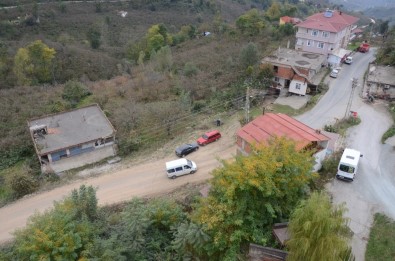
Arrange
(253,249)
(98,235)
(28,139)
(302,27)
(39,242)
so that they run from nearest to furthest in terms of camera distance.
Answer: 1. (253,249)
2. (39,242)
3. (98,235)
4. (28,139)
5. (302,27)

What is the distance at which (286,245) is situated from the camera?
15789 millimetres

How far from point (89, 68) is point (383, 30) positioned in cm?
5771

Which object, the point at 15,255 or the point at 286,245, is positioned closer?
the point at 286,245

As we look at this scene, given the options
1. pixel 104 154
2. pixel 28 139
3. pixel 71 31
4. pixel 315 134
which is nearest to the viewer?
pixel 315 134

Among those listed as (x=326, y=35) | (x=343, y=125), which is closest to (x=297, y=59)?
(x=326, y=35)

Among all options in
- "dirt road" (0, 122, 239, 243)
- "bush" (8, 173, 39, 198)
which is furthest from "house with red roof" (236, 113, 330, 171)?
"bush" (8, 173, 39, 198)

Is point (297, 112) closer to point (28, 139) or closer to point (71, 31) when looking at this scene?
point (28, 139)

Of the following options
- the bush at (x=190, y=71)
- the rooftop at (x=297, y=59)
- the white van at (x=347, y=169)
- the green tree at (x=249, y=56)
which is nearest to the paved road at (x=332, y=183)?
the white van at (x=347, y=169)

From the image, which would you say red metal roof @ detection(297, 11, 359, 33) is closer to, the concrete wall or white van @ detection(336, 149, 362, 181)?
white van @ detection(336, 149, 362, 181)

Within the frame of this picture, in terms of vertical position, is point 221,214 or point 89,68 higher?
point 221,214

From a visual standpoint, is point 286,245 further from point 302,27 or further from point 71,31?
point 71,31

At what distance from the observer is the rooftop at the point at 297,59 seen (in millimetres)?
41125

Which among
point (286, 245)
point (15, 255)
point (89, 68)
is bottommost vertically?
point (89, 68)

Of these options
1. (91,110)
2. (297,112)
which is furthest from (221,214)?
(91,110)
